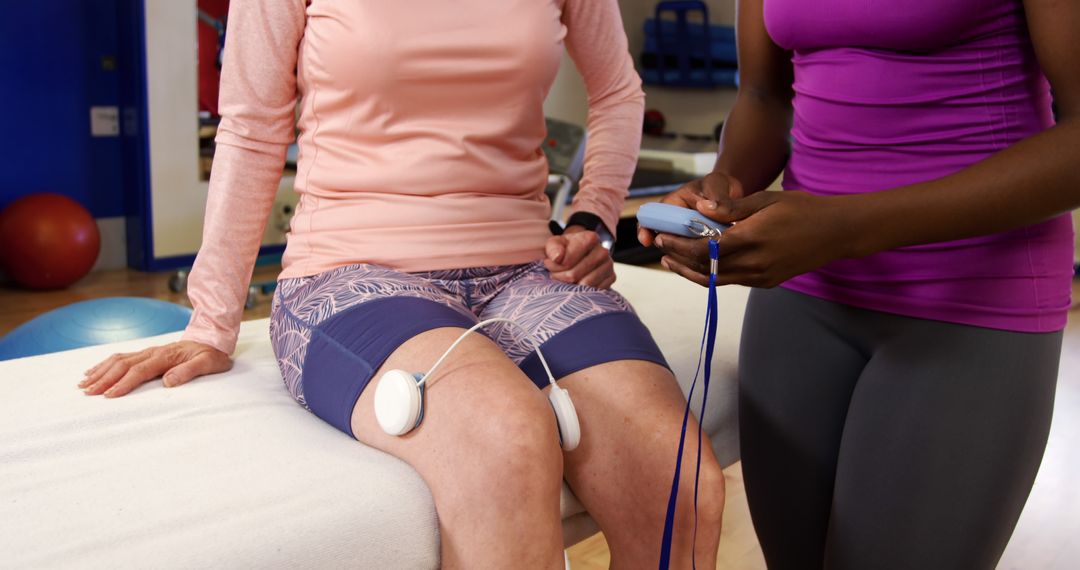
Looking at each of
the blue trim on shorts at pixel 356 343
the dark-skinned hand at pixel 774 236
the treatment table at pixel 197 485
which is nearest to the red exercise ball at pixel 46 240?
the treatment table at pixel 197 485

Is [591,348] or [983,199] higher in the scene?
[983,199]

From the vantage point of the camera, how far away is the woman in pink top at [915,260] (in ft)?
2.87

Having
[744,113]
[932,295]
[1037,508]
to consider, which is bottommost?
[1037,508]

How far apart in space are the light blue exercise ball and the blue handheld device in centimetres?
148

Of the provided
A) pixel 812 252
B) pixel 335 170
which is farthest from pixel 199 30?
pixel 812 252

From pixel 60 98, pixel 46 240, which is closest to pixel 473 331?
pixel 46 240

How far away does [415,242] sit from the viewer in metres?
1.21

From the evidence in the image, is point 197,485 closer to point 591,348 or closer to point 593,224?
point 591,348

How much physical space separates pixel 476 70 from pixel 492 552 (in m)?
0.62

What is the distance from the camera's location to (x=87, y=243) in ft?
12.8

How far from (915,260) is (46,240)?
357 centimetres

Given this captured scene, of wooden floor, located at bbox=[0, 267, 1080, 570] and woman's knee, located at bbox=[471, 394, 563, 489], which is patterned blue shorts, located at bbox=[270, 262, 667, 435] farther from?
wooden floor, located at bbox=[0, 267, 1080, 570]

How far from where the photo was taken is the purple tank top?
940 mm

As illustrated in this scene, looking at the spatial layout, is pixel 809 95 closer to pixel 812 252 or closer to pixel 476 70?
pixel 812 252
